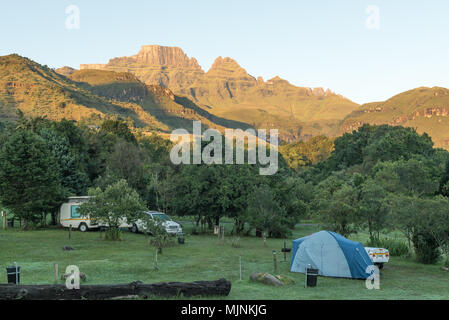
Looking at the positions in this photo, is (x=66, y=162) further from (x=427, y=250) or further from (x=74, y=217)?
(x=427, y=250)

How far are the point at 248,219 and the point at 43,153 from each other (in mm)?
15611

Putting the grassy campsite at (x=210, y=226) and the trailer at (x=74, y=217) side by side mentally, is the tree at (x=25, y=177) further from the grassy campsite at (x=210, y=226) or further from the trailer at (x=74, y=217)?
the trailer at (x=74, y=217)

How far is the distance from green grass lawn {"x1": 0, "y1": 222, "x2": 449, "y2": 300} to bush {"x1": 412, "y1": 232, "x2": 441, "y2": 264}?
0.65 m

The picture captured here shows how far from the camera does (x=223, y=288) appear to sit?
524 inches

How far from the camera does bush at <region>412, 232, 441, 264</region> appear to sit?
75.5 ft

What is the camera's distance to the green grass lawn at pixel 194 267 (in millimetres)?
15141

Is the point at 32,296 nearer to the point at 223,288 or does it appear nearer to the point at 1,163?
the point at 223,288

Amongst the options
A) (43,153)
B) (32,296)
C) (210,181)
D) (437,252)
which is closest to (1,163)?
(43,153)

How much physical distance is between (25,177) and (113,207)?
8.04 m

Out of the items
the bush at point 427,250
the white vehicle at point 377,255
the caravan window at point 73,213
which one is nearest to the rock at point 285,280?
the white vehicle at point 377,255

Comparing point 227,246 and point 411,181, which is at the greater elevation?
point 411,181

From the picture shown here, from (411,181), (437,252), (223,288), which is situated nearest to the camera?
(223,288)

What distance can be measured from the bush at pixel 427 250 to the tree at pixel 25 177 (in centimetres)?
2409

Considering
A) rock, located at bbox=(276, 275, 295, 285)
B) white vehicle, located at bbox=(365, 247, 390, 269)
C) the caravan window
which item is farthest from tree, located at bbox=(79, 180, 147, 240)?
white vehicle, located at bbox=(365, 247, 390, 269)
